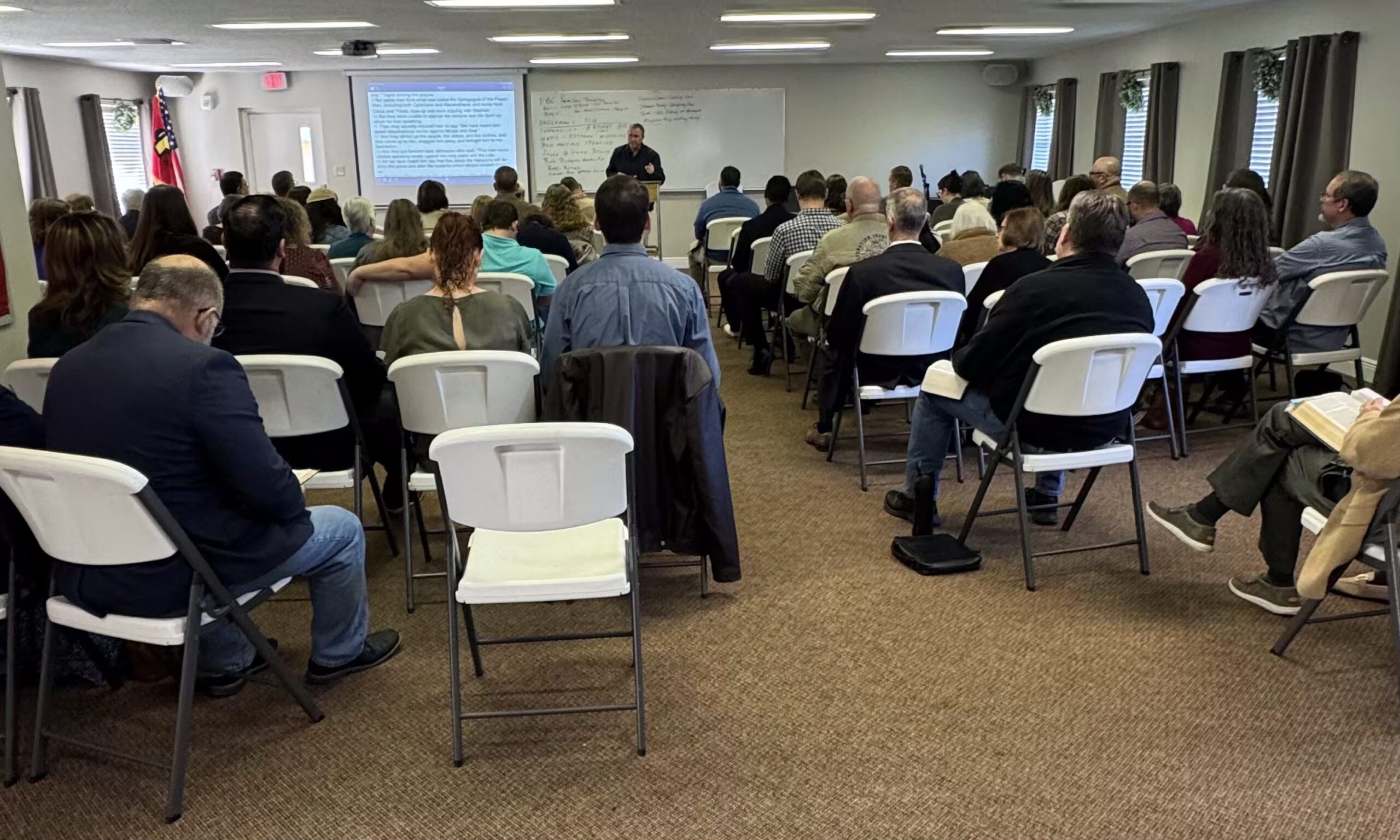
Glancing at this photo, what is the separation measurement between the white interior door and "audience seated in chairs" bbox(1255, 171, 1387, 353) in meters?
11.1

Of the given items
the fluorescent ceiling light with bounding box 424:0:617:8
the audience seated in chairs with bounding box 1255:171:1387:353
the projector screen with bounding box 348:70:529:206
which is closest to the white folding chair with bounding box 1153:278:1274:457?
the audience seated in chairs with bounding box 1255:171:1387:353

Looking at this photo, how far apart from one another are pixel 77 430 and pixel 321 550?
0.63m

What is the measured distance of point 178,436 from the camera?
206 cm

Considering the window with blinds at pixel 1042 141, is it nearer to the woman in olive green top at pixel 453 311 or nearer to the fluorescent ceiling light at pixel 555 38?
the fluorescent ceiling light at pixel 555 38

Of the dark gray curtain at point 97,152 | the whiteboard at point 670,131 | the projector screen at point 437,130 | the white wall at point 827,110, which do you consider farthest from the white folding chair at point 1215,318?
the dark gray curtain at point 97,152

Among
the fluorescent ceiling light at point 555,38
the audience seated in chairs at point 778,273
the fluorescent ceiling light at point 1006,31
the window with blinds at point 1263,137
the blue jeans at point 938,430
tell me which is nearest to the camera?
the blue jeans at point 938,430

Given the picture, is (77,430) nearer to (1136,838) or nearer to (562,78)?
(1136,838)

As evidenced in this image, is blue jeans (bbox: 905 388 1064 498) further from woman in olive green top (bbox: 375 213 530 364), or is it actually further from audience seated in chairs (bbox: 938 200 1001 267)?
woman in olive green top (bbox: 375 213 530 364)

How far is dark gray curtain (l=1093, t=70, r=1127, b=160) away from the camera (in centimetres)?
919

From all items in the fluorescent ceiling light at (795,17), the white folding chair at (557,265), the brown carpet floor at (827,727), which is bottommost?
the brown carpet floor at (827,727)

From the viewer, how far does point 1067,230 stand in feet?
10.7

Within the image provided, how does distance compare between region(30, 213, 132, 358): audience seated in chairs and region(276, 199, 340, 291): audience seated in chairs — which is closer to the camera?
region(30, 213, 132, 358): audience seated in chairs

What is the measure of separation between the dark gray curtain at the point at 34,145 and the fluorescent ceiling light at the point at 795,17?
6806 mm

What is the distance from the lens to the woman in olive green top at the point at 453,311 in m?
3.26
